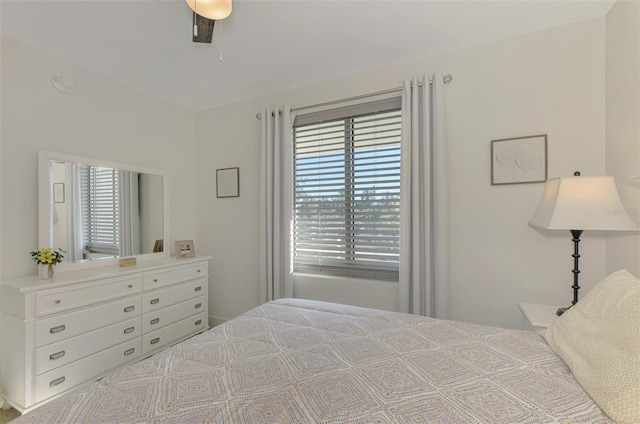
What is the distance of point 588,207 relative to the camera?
1499mm

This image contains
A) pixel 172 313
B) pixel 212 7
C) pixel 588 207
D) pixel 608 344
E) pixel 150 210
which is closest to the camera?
pixel 608 344

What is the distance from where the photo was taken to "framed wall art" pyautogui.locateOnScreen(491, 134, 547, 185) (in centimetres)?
201

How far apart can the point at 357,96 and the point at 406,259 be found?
1510 millimetres

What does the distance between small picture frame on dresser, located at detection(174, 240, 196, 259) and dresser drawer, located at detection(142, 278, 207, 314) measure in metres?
0.31

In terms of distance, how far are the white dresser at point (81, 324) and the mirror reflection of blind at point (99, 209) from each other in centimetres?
23

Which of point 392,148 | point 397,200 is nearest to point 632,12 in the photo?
point 392,148

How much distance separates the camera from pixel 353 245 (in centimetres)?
270

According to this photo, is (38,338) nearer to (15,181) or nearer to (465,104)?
(15,181)

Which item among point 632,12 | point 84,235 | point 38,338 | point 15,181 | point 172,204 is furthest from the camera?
point 172,204

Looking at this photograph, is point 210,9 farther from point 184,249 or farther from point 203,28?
point 184,249

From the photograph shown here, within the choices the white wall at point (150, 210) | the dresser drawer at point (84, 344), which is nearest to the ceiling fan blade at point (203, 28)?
the white wall at point (150, 210)

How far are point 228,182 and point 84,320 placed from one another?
69.3 inches

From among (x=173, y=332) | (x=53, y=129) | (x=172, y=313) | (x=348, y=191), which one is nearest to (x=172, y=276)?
(x=172, y=313)

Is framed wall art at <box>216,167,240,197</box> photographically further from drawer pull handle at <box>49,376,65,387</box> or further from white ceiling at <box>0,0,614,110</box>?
drawer pull handle at <box>49,376,65,387</box>
